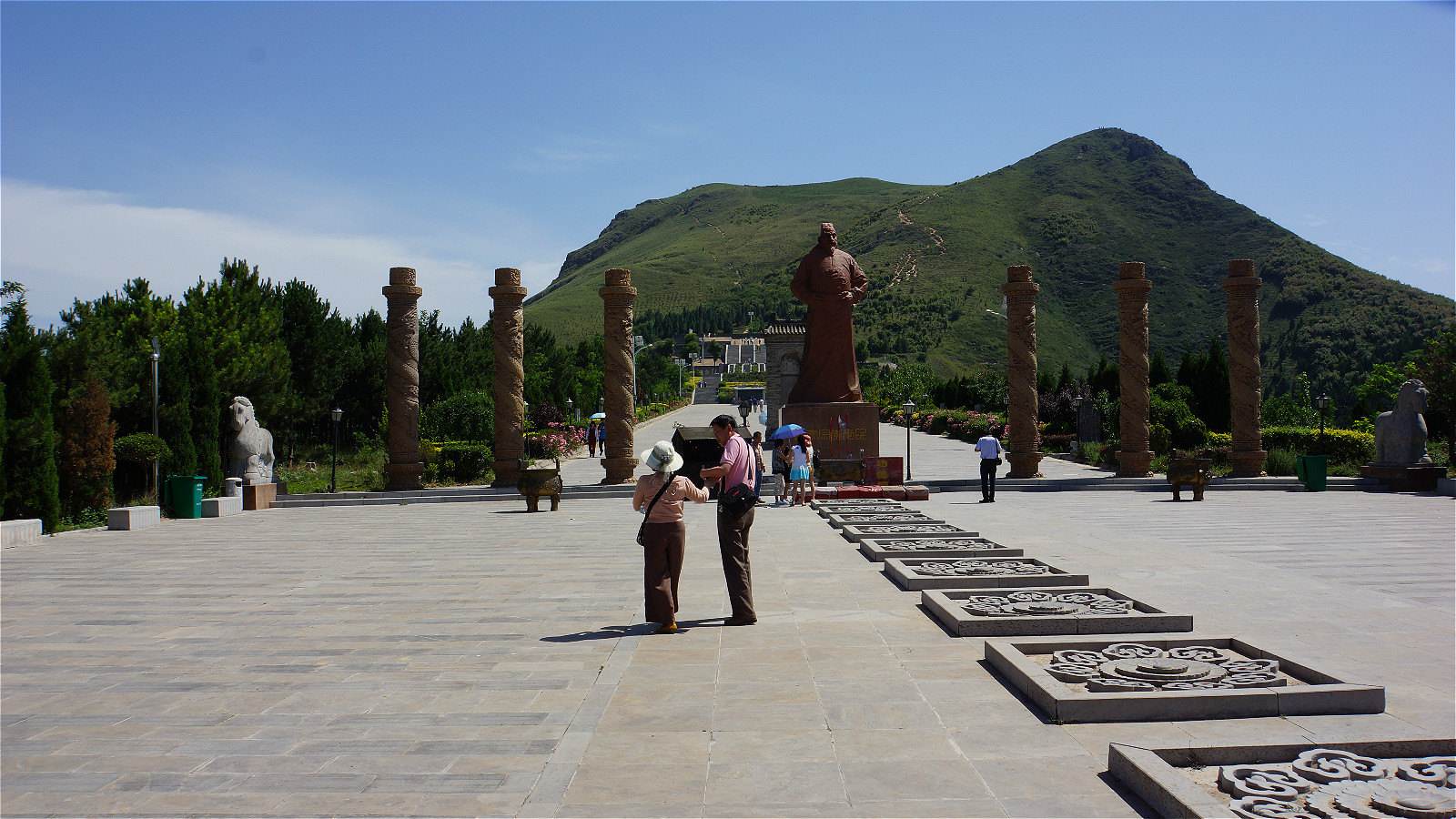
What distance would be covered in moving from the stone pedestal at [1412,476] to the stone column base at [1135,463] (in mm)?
4880

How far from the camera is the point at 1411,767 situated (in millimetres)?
4410

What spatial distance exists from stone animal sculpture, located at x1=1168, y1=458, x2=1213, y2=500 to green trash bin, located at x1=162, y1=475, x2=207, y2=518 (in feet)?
62.3

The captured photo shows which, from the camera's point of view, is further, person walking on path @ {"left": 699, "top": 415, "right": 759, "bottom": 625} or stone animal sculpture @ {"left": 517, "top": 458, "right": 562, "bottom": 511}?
stone animal sculpture @ {"left": 517, "top": 458, "right": 562, "bottom": 511}

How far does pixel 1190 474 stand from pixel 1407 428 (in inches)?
211

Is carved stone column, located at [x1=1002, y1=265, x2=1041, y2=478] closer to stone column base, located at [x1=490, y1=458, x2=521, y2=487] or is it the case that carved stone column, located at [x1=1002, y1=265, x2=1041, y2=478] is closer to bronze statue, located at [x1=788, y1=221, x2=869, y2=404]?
bronze statue, located at [x1=788, y1=221, x2=869, y2=404]

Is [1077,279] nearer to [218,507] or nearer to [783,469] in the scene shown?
[783,469]

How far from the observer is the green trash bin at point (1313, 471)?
70.4ft

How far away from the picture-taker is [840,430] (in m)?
22.7

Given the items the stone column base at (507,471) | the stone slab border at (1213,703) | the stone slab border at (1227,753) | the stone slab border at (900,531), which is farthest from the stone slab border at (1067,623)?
the stone column base at (507,471)

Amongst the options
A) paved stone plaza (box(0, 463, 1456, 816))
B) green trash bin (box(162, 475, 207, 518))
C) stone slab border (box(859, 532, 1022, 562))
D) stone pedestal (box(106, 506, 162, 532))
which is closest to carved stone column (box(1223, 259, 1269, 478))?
paved stone plaza (box(0, 463, 1456, 816))

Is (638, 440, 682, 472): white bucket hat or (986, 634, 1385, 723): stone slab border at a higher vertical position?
(638, 440, 682, 472): white bucket hat

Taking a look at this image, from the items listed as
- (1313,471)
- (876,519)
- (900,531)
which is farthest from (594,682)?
(1313,471)

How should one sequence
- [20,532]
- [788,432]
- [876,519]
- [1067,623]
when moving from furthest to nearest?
[788,432] < [20,532] < [876,519] < [1067,623]

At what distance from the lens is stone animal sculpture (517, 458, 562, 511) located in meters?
19.5
